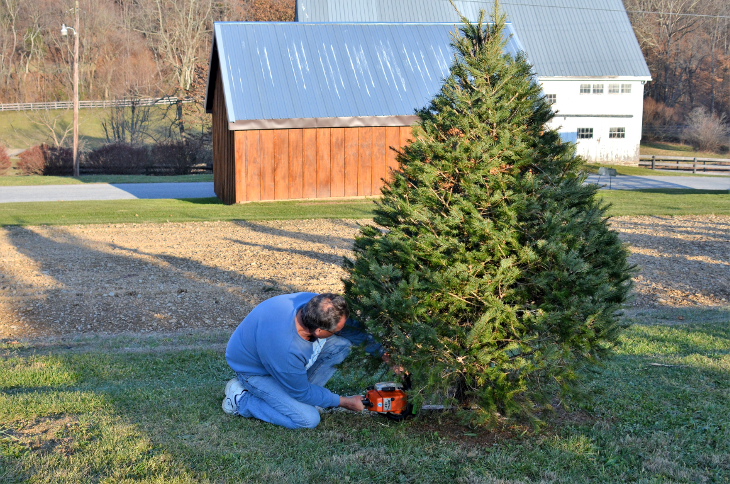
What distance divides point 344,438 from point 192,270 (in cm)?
758

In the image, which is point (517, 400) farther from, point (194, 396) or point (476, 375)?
point (194, 396)

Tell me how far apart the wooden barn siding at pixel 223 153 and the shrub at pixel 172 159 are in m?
13.9

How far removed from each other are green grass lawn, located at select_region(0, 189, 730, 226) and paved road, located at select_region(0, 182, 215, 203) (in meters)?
2.52

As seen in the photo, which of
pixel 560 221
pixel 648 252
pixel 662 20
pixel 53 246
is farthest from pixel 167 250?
pixel 662 20

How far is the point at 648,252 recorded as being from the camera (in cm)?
1290

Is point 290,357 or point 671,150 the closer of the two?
point 290,357

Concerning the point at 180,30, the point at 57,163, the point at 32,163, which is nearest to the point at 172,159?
the point at 57,163

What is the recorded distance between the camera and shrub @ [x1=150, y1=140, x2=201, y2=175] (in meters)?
37.8

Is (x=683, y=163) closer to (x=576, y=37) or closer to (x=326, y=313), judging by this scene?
(x=576, y=37)

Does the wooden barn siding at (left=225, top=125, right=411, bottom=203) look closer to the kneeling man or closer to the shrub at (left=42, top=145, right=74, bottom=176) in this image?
the kneeling man

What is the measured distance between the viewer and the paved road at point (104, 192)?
78.3 ft

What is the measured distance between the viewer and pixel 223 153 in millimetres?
22562

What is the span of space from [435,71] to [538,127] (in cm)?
1862

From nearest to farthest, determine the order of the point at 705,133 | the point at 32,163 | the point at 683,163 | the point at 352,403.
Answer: the point at 352,403 < the point at 32,163 < the point at 683,163 < the point at 705,133
